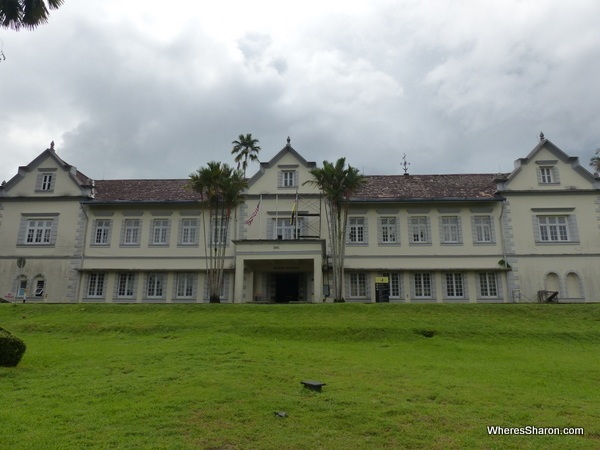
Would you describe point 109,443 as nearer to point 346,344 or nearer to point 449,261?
point 346,344

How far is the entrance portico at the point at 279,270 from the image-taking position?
29.5 meters

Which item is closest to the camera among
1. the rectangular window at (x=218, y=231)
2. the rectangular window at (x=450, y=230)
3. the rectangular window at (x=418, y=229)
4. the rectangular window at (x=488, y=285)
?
the rectangular window at (x=488, y=285)

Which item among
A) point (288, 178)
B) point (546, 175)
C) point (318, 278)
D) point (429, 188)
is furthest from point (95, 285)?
point (546, 175)

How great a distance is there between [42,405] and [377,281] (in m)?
25.0

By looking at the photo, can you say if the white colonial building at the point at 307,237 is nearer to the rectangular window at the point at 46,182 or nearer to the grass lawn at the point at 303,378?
the rectangular window at the point at 46,182

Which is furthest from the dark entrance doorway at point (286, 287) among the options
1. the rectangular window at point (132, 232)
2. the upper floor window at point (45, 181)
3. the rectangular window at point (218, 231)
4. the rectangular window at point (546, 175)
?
the rectangular window at point (546, 175)

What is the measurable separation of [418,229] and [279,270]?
10127 mm

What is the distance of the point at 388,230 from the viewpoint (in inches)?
1296

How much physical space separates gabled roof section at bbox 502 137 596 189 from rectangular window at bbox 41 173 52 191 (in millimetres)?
32883

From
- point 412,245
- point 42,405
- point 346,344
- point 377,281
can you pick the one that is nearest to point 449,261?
point 412,245

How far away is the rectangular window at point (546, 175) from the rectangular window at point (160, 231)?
88.2 ft

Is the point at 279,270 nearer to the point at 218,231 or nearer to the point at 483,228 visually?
the point at 218,231

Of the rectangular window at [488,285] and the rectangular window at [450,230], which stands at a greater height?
the rectangular window at [450,230]

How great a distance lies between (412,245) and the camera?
106 ft
